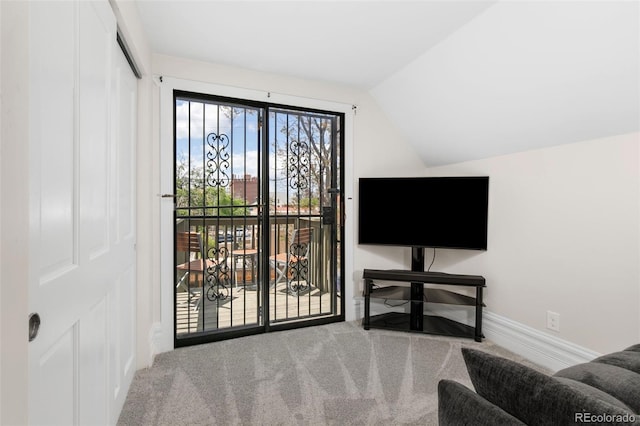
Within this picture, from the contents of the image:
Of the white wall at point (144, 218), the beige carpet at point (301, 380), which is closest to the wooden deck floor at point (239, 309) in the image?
the beige carpet at point (301, 380)

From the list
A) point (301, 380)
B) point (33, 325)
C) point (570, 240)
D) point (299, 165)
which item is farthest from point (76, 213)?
point (570, 240)

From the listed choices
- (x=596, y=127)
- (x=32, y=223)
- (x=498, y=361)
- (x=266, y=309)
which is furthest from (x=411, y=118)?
(x=32, y=223)

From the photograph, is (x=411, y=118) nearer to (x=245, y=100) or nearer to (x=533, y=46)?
(x=533, y=46)

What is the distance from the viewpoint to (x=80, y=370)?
112 centimetres

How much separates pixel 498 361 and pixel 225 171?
8.11ft

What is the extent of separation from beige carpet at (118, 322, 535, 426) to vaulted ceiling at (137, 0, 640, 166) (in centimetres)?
177

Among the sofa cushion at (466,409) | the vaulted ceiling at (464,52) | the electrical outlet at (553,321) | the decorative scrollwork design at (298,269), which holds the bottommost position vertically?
the electrical outlet at (553,321)

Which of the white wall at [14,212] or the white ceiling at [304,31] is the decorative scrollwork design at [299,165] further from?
the white wall at [14,212]

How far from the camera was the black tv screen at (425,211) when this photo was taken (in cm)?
278

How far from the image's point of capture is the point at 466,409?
0.68 m

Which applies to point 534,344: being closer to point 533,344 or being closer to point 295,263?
point 533,344

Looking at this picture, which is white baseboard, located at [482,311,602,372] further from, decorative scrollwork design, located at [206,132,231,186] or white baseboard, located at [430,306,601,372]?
decorative scrollwork design, located at [206,132,231,186]

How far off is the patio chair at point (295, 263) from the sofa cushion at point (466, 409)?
2320 millimetres

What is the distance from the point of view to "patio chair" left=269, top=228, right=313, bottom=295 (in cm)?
302
